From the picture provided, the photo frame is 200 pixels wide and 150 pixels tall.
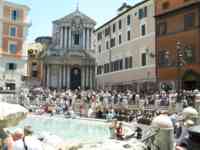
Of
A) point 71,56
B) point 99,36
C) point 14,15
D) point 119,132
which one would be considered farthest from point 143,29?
point 119,132

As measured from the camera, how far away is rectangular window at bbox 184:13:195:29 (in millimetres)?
34875

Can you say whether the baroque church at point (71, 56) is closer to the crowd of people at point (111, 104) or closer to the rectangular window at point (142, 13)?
the rectangular window at point (142, 13)

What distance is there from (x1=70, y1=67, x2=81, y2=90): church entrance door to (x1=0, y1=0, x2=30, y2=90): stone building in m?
9.34

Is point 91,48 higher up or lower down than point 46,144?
higher up

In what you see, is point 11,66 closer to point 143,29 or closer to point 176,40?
point 143,29

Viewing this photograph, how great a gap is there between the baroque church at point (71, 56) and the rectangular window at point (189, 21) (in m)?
28.9

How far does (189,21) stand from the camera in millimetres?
35344

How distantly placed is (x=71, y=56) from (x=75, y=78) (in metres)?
3.67

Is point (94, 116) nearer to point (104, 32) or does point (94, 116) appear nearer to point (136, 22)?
point (136, 22)

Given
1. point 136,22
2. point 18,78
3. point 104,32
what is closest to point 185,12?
point 136,22

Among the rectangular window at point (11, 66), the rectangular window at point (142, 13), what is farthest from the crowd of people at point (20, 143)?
the rectangular window at point (11, 66)

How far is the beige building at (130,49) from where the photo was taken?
139 feet

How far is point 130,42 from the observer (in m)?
47.4

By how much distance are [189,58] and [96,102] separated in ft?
31.0
